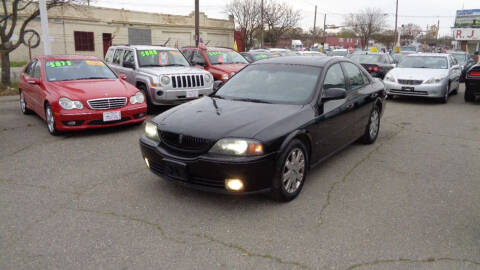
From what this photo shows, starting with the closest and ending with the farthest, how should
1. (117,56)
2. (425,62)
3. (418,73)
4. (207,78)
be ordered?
(207,78)
(117,56)
(418,73)
(425,62)

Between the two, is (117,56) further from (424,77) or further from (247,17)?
(247,17)

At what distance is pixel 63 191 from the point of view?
14.7 ft

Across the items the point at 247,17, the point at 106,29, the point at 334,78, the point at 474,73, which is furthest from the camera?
the point at 247,17

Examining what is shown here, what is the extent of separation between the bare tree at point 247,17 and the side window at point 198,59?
30.3 m

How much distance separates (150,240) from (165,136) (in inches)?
46.3

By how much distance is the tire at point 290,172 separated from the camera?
12.8 feet

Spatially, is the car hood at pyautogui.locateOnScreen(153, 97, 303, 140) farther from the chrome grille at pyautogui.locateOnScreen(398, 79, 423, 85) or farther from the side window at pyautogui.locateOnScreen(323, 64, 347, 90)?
the chrome grille at pyautogui.locateOnScreen(398, 79, 423, 85)

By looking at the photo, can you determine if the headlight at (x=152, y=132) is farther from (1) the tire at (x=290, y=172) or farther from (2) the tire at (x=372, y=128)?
(2) the tire at (x=372, y=128)

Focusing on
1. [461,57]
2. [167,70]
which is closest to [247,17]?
[461,57]

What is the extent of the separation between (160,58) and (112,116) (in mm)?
3675

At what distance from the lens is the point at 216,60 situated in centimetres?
1232

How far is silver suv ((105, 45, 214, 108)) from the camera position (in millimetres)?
9062

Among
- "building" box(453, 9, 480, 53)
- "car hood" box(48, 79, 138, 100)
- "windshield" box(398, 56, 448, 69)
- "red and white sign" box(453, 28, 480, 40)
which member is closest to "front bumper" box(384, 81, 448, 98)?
"windshield" box(398, 56, 448, 69)

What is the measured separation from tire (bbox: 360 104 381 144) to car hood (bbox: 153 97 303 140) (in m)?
2.42
